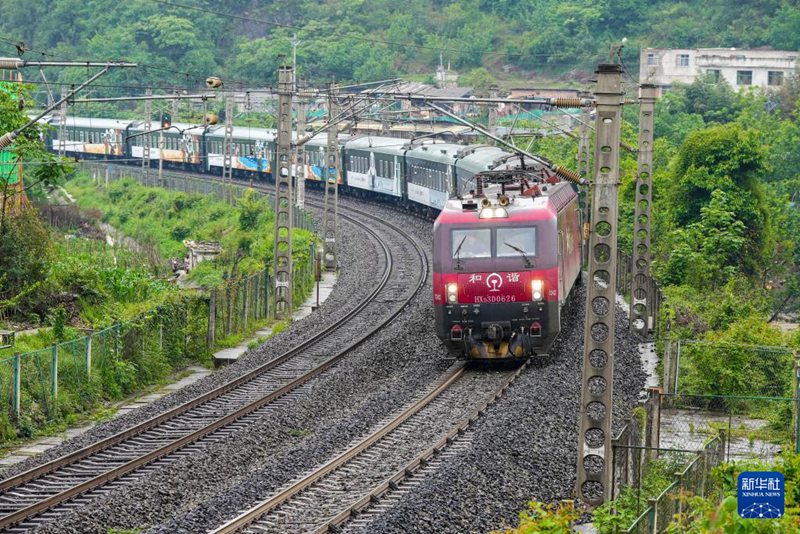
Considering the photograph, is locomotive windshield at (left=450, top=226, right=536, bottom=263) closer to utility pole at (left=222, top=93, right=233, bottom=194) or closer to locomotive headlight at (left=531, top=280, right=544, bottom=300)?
locomotive headlight at (left=531, top=280, right=544, bottom=300)

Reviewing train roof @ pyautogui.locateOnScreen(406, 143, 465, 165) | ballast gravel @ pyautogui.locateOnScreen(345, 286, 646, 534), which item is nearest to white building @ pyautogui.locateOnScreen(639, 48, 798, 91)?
train roof @ pyautogui.locateOnScreen(406, 143, 465, 165)

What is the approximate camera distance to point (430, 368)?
22.8 meters

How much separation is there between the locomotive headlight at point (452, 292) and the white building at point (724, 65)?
6134 centimetres

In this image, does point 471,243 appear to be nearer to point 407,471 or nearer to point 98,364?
point 407,471

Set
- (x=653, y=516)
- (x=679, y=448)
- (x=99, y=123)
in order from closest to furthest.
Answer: (x=653, y=516) < (x=679, y=448) < (x=99, y=123)

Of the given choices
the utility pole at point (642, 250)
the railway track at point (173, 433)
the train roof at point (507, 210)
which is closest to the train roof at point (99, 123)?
the railway track at point (173, 433)

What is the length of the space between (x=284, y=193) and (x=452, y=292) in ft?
37.0

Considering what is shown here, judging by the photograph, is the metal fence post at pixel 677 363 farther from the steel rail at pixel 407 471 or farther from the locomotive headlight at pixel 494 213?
the locomotive headlight at pixel 494 213

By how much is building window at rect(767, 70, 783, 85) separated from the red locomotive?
64135 mm

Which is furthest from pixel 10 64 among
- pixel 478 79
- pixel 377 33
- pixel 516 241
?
pixel 377 33

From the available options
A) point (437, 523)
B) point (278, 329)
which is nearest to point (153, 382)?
point (278, 329)

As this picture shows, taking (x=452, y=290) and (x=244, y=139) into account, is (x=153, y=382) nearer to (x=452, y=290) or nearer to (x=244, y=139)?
(x=452, y=290)

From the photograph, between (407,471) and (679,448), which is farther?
(679,448)

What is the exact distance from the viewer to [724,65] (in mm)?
82438
